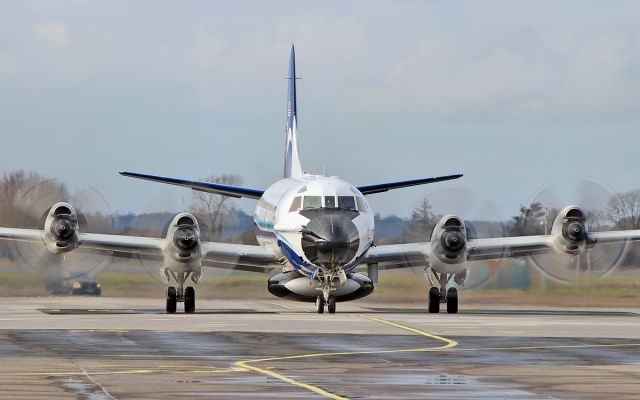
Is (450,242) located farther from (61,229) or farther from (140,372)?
(140,372)

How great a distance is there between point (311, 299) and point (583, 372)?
61.3ft

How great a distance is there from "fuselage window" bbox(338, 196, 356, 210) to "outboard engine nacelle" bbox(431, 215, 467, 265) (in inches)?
141

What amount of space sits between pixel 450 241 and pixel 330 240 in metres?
5.27

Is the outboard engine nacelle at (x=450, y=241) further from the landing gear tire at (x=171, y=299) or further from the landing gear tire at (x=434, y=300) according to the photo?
the landing gear tire at (x=171, y=299)

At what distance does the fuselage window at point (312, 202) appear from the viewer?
3662cm

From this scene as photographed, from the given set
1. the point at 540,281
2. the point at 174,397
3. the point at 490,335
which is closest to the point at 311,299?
the point at 490,335

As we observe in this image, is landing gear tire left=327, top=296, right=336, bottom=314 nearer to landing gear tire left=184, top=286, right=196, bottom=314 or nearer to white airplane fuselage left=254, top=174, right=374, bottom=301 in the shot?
white airplane fuselage left=254, top=174, right=374, bottom=301

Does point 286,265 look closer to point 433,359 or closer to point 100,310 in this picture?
point 100,310

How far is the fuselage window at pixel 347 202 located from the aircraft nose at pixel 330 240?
0.63 meters

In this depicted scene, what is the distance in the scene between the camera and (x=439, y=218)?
41469mm

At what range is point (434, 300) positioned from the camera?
131ft

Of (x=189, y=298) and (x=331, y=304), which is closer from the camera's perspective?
(x=331, y=304)

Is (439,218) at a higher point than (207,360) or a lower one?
higher

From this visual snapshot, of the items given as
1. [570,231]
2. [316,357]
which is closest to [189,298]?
[570,231]
